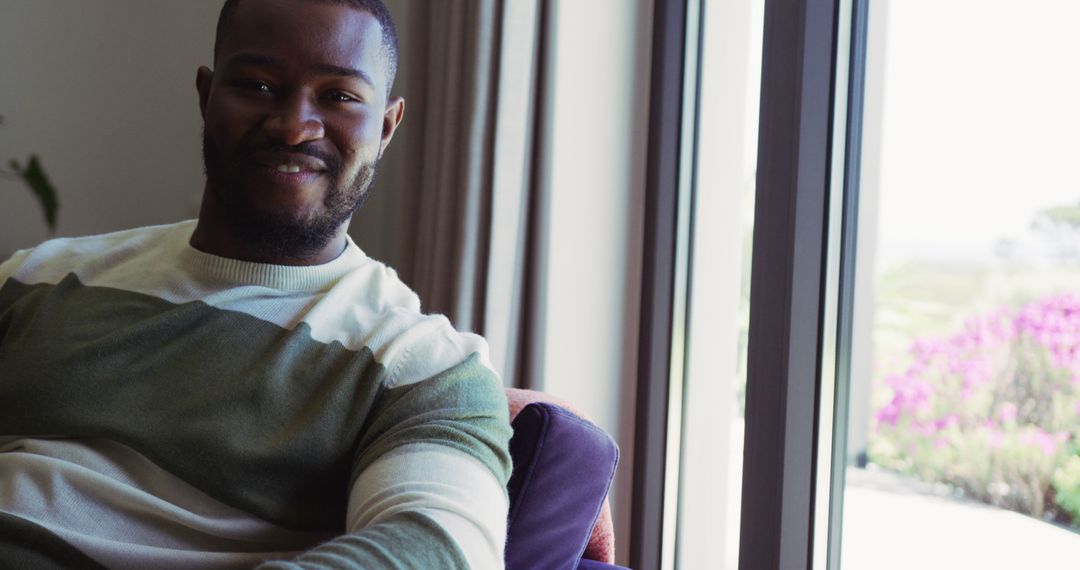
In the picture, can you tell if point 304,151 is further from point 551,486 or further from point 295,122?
point 551,486

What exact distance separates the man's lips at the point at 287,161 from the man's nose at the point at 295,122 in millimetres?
19

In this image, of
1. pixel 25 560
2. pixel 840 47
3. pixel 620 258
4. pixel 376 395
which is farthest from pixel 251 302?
pixel 620 258

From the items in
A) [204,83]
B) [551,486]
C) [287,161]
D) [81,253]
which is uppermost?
[204,83]

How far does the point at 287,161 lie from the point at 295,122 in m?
0.05

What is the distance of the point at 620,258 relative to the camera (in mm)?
2104

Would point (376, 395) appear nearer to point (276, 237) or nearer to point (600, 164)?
point (276, 237)

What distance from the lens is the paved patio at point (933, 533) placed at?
129 centimetres

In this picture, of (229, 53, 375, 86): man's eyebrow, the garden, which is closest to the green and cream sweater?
(229, 53, 375, 86): man's eyebrow

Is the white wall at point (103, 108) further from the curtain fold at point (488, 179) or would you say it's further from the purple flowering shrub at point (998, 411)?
the purple flowering shrub at point (998, 411)

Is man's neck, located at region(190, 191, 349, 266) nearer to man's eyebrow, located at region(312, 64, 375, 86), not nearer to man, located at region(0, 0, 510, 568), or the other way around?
man, located at region(0, 0, 510, 568)

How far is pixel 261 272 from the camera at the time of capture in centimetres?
120

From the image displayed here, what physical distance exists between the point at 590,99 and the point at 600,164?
0.13 metres

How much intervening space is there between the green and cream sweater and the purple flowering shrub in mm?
678

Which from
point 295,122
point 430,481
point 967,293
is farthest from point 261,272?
point 967,293
